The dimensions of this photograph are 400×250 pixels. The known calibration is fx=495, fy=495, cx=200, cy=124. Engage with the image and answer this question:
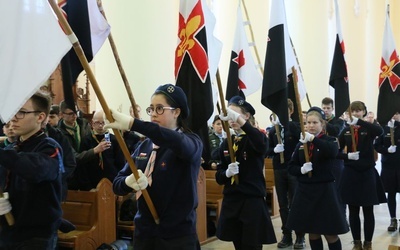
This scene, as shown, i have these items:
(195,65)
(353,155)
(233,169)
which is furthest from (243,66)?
(195,65)

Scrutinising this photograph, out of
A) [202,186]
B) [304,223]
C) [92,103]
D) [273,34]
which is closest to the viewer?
[304,223]

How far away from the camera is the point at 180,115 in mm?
3193

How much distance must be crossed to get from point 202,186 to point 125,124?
159 inches

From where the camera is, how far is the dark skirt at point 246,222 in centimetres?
437

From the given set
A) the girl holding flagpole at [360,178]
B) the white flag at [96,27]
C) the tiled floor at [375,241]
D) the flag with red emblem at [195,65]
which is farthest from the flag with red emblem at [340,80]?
the white flag at [96,27]

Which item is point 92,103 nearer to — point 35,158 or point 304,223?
point 304,223

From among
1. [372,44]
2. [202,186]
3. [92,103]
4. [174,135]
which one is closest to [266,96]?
[202,186]

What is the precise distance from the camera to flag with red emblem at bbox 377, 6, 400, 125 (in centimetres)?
706

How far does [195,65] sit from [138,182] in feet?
4.97

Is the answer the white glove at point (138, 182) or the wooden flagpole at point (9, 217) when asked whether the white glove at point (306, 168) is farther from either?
the wooden flagpole at point (9, 217)

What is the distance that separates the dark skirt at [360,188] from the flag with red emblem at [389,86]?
1.05 m

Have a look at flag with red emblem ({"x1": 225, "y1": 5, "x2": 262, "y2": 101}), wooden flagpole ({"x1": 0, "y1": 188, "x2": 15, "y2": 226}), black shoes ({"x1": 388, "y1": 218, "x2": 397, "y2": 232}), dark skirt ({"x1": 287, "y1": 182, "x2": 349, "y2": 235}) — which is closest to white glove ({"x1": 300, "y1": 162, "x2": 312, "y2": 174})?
dark skirt ({"x1": 287, "y1": 182, "x2": 349, "y2": 235})

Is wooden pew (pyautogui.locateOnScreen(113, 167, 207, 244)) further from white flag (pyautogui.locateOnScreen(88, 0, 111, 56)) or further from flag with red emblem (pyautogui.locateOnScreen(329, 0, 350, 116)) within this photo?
white flag (pyautogui.locateOnScreen(88, 0, 111, 56))

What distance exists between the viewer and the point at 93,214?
5.49 m
